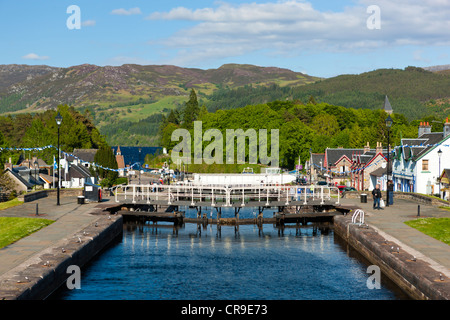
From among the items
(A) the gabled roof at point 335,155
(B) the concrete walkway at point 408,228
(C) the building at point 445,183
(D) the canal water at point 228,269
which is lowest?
(D) the canal water at point 228,269

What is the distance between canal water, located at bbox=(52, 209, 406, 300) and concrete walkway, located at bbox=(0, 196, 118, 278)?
3.03 m

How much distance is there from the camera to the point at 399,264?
31.8m

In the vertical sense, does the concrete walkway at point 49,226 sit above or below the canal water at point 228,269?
above

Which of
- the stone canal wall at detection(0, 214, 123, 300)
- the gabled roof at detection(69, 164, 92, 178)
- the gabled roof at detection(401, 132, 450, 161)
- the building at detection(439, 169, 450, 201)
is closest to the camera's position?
the stone canal wall at detection(0, 214, 123, 300)

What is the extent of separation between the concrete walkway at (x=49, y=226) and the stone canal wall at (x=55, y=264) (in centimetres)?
75

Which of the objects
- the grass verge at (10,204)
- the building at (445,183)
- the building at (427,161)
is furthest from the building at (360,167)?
the grass verge at (10,204)

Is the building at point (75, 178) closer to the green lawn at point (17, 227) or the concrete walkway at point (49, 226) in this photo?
the concrete walkway at point (49, 226)

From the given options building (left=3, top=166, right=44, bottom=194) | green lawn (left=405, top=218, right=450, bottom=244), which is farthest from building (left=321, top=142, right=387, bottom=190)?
building (left=3, top=166, right=44, bottom=194)

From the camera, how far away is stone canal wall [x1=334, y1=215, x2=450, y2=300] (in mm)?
27062

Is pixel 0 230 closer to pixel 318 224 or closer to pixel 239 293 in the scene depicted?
pixel 239 293

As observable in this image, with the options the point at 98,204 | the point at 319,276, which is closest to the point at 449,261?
the point at 319,276

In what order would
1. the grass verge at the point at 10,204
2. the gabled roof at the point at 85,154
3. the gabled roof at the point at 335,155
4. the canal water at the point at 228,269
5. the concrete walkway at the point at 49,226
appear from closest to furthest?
1. the canal water at the point at 228,269
2. the concrete walkway at the point at 49,226
3. the grass verge at the point at 10,204
4. the gabled roof at the point at 335,155
5. the gabled roof at the point at 85,154

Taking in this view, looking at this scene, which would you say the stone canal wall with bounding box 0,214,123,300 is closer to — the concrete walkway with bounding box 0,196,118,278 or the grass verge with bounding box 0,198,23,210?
the concrete walkway with bounding box 0,196,118,278

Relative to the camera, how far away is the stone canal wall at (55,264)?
2609 centimetres
